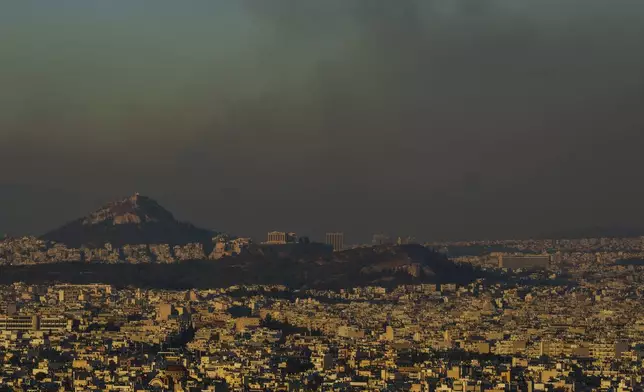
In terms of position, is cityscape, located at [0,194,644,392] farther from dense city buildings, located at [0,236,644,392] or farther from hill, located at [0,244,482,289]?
hill, located at [0,244,482,289]

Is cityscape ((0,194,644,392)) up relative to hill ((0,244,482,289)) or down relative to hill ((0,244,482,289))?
down

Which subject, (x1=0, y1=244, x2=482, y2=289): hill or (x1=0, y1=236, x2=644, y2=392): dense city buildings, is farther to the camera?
(x1=0, y1=244, x2=482, y2=289): hill

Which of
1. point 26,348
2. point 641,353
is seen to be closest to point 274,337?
point 26,348

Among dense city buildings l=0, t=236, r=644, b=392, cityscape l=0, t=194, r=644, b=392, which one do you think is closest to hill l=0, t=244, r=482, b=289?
cityscape l=0, t=194, r=644, b=392

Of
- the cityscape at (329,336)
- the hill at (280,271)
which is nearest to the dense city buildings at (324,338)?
the cityscape at (329,336)

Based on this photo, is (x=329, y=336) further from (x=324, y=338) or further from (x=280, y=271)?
(x=280, y=271)

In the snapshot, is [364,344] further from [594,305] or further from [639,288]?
[639,288]

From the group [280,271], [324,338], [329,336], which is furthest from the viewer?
[280,271]

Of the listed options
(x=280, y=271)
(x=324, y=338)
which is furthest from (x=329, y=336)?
(x=280, y=271)

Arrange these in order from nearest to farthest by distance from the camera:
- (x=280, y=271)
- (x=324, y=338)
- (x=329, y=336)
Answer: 1. (x=324, y=338)
2. (x=329, y=336)
3. (x=280, y=271)

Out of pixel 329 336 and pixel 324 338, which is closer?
pixel 324 338

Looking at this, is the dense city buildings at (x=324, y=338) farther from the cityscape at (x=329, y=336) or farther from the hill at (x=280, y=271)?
the hill at (x=280, y=271)

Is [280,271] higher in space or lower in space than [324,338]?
higher
